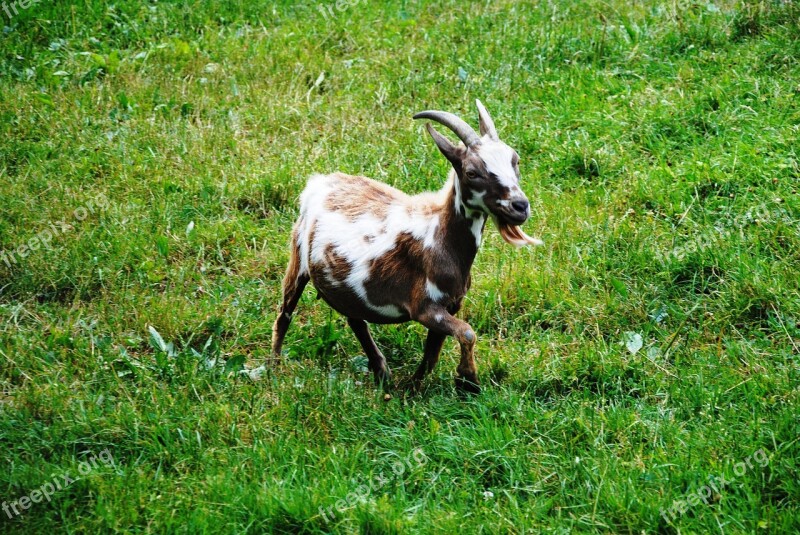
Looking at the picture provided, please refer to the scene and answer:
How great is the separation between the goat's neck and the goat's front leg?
0.31 m

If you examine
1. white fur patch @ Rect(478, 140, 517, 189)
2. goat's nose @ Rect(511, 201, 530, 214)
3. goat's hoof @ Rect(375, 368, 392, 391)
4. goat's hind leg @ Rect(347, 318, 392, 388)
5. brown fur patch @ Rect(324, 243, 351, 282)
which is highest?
white fur patch @ Rect(478, 140, 517, 189)

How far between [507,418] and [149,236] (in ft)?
11.2

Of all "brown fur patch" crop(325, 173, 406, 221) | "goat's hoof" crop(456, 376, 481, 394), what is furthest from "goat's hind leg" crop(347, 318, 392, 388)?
"brown fur patch" crop(325, 173, 406, 221)

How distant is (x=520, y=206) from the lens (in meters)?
5.18

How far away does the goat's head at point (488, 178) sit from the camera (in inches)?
205

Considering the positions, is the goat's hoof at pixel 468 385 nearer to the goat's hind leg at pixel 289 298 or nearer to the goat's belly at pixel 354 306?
the goat's belly at pixel 354 306

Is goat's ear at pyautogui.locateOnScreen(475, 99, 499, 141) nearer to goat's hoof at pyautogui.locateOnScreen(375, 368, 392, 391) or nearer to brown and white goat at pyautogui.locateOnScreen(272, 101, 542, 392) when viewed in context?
brown and white goat at pyautogui.locateOnScreen(272, 101, 542, 392)

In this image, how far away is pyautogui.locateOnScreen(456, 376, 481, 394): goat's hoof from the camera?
5539mm

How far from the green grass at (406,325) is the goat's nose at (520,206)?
3.57 feet

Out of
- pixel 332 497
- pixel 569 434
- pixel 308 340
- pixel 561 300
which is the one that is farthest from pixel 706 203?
pixel 332 497

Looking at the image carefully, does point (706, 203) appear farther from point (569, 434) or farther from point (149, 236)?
point (149, 236)

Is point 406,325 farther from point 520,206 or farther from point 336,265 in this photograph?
point 520,206

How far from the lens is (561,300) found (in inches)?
252

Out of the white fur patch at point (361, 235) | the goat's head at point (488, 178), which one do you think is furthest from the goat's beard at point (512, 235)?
the white fur patch at point (361, 235)
